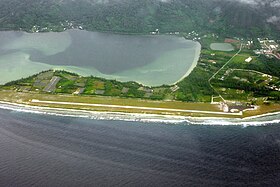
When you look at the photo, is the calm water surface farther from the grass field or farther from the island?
the grass field

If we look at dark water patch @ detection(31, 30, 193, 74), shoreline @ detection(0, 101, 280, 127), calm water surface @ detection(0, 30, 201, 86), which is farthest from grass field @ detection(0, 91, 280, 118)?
dark water patch @ detection(31, 30, 193, 74)

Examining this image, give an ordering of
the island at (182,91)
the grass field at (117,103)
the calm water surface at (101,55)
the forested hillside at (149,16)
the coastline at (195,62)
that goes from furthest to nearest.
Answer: the forested hillside at (149,16)
the calm water surface at (101,55)
the coastline at (195,62)
the island at (182,91)
the grass field at (117,103)

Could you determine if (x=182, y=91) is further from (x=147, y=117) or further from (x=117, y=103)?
(x=117, y=103)

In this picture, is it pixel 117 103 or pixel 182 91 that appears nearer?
pixel 117 103

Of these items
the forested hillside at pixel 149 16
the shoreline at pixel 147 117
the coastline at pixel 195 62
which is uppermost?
the forested hillside at pixel 149 16

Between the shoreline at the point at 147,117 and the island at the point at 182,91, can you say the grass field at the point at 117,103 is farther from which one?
the shoreline at the point at 147,117

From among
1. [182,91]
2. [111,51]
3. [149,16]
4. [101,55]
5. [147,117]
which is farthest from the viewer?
[149,16]

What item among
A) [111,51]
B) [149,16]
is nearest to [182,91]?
[111,51]

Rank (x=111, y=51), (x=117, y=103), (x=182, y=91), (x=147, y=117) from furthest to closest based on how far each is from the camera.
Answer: (x=111, y=51) < (x=182, y=91) < (x=117, y=103) < (x=147, y=117)

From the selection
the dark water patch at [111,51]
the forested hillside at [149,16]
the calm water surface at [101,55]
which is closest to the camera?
the calm water surface at [101,55]

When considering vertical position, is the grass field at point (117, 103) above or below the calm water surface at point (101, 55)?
below

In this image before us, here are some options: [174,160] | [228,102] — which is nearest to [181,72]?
[228,102]

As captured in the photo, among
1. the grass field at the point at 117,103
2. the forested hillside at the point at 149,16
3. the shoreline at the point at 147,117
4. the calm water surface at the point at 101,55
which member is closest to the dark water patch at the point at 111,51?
the calm water surface at the point at 101,55
